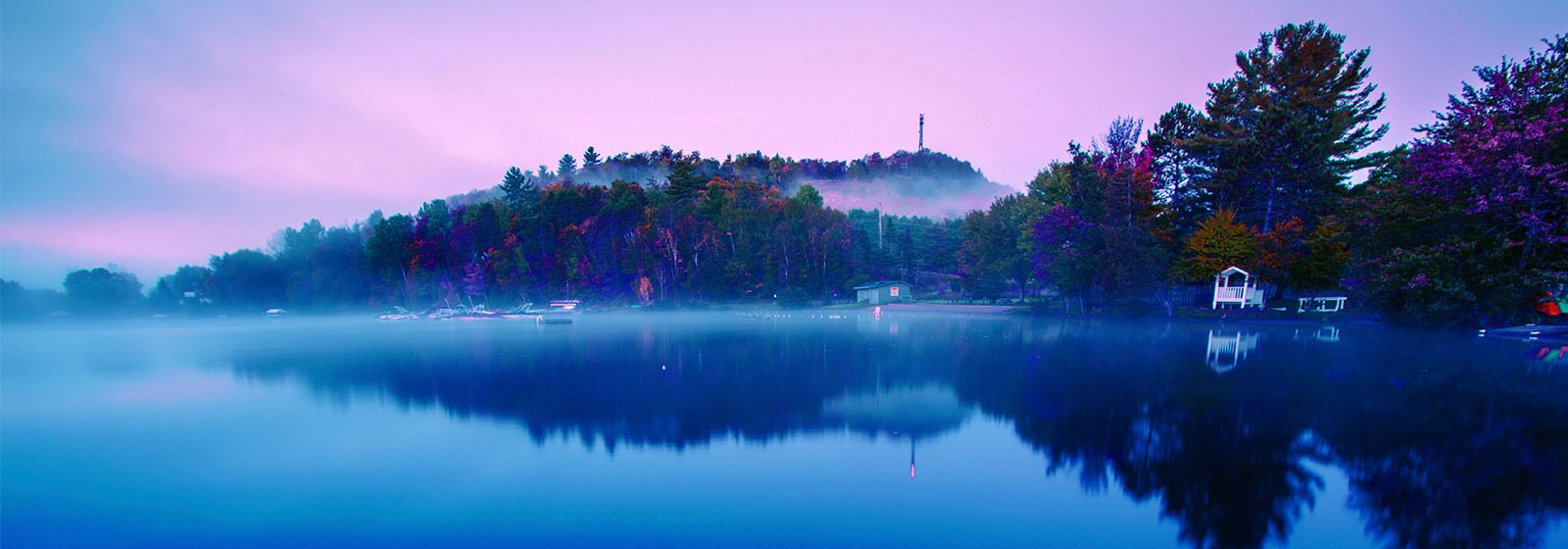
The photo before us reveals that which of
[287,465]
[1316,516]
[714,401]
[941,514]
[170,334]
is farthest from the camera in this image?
[170,334]

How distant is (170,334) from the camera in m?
32.7

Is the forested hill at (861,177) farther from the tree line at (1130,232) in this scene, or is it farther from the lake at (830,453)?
the lake at (830,453)

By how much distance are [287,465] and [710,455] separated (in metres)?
5.46

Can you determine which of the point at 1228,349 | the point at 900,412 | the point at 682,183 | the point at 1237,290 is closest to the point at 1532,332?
the point at 1237,290

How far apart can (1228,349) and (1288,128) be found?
594 inches

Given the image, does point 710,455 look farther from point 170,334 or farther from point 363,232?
point 363,232

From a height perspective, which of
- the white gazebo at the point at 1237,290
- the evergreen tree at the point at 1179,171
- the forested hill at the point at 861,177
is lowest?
the white gazebo at the point at 1237,290

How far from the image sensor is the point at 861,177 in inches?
4537

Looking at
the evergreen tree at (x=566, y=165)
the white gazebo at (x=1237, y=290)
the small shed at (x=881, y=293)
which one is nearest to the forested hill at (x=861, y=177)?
the evergreen tree at (x=566, y=165)

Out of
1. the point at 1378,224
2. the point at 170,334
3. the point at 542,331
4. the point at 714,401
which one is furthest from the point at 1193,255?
the point at 170,334

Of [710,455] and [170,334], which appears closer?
[710,455]

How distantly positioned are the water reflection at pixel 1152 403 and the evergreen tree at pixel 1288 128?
31.0 ft

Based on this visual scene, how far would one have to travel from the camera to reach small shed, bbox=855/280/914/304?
40.8m

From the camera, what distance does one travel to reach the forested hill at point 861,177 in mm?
97750
